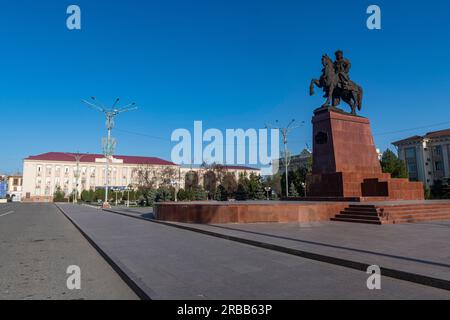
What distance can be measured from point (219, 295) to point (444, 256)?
4.37 metres

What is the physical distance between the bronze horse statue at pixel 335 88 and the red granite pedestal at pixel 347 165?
113 cm

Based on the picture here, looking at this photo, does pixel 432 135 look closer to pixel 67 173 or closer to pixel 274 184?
pixel 274 184

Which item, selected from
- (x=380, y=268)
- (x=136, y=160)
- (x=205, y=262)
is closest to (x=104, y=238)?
(x=205, y=262)

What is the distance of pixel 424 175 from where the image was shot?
6125 centimetres

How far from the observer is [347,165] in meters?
17.2

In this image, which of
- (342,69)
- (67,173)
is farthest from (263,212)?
(67,173)

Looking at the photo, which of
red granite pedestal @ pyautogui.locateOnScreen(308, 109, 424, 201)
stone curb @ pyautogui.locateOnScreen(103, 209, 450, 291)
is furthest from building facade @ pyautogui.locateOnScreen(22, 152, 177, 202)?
stone curb @ pyautogui.locateOnScreen(103, 209, 450, 291)

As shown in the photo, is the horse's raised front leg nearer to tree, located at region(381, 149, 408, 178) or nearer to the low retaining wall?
the low retaining wall

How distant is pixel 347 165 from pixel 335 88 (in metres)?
4.81

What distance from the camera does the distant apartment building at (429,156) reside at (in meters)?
59.2

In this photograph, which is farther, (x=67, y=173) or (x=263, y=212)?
(x=67, y=173)

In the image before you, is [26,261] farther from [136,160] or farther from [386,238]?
[136,160]

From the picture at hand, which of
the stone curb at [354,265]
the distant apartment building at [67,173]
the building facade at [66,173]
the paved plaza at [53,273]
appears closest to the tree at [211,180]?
the distant apartment building at [67,173]
